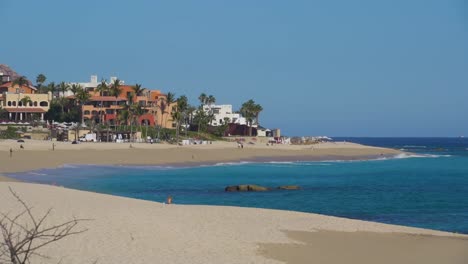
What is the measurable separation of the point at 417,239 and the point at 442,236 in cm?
131

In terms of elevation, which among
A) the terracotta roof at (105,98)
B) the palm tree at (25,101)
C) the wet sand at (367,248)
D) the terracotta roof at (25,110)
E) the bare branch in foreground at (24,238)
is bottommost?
the wet sand at (367,248)

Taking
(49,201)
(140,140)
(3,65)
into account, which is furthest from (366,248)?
(3,65)

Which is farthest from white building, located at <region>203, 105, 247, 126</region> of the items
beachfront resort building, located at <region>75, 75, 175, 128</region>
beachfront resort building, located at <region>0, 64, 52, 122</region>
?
beachfront resort building, located at <region>0, 64, 52, 122</region>

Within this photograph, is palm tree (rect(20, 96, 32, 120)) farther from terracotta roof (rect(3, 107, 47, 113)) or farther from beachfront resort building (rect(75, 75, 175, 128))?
beachfront resort building (rect(75, 75, 175, 128))

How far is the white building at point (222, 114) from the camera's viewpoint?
143 metres

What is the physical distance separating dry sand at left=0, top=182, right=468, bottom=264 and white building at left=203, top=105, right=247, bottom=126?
117467 mm

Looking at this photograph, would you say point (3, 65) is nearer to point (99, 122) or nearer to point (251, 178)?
point (99, 122)

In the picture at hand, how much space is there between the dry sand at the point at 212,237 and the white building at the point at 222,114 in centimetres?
11747

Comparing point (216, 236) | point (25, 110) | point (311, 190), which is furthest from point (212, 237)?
point (25, 110)

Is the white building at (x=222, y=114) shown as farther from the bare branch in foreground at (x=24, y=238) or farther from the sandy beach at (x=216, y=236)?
the bare branch in foreground at (x=24, y=238)

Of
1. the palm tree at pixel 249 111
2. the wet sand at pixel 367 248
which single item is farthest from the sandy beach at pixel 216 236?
the palm tree at pixel 249 111

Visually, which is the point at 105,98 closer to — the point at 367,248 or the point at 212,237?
the point at 212,237

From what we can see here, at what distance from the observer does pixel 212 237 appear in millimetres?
17797

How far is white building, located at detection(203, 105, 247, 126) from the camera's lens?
14288 cm
